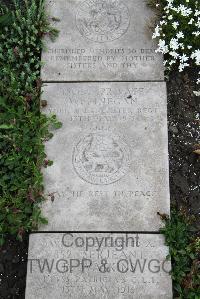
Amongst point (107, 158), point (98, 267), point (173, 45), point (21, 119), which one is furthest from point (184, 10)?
point (98, 267)

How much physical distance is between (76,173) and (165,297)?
3.98 feet

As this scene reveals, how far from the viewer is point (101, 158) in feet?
13.3

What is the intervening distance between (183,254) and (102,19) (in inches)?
93.8

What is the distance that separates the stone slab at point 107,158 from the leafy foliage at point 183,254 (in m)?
0.11

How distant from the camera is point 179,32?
178 inches

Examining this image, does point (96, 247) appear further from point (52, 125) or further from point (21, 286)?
point (52, 125)

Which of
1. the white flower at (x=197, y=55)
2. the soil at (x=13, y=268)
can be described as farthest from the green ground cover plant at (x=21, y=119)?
the white flower at (x=197, y=55)

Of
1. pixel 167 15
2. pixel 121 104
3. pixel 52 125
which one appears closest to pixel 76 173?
pixel 52 125

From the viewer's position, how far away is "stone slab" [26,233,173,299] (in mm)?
3619

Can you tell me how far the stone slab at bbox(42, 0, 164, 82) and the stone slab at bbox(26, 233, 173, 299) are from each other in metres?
1.50

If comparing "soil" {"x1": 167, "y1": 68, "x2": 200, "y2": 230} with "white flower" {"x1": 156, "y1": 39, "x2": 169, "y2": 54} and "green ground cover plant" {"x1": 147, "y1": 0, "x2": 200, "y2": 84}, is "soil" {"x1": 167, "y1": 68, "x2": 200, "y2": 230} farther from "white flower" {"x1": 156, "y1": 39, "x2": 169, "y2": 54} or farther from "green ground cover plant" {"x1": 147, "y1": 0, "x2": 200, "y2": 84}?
"white flower" {"x1": 156, "y1": 39, "x2": 169, "y2": 54}

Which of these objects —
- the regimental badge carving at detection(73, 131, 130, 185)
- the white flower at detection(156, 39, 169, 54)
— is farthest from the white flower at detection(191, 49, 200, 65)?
the regimental badge carving at detection(73, 131, 130, 185)

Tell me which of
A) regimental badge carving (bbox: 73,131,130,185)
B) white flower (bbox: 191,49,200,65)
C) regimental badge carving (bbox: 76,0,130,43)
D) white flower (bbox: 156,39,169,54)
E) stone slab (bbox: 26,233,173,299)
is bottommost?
stone slab (bbox: 26,233,173,299)

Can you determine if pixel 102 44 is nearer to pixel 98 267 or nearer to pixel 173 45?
pixel 173 45
